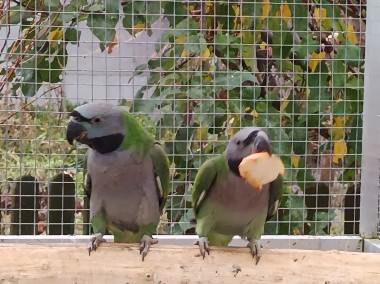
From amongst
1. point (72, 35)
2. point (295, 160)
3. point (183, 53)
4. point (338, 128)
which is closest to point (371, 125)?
point (338, 128)

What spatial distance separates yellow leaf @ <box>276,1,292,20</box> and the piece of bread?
2.24ft

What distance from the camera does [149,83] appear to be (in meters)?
1.94

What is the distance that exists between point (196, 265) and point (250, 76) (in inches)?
29.2

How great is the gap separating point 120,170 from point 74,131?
150mm

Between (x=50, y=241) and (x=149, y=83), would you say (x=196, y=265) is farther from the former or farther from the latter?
(x=149, y=83)

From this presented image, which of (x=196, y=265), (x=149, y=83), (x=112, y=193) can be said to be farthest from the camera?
(x=149, y=83)

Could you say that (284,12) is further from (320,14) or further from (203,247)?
(203,247)

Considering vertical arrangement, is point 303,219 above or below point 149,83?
below

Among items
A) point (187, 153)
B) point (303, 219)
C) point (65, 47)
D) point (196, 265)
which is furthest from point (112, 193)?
point (303, 219)

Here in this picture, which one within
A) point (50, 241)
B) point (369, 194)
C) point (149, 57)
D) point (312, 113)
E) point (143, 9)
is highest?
point (143, 9)

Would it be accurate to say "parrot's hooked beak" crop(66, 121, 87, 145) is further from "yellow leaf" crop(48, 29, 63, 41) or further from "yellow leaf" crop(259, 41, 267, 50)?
"yellow leaf" crop(259, 41, 267, 50)

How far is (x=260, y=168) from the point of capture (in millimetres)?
1414

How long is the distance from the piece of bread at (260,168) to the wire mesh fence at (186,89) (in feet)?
1.68

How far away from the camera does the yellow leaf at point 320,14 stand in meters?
1.99
